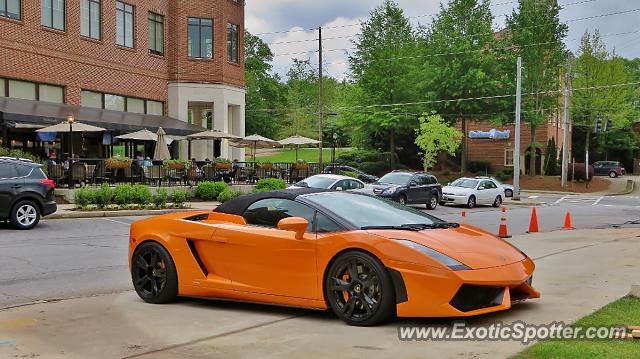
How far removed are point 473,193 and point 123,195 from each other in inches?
→ 664

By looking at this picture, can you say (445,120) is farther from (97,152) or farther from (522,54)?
(97,152)

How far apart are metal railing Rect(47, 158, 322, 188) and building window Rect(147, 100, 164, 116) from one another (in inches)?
287

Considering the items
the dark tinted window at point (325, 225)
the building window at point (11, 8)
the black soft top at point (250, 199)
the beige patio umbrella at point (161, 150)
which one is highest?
the building window at point (11, 8)

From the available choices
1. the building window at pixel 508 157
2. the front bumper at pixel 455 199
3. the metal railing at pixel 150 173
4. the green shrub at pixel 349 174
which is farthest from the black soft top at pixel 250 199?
the building window at pixel 508 157

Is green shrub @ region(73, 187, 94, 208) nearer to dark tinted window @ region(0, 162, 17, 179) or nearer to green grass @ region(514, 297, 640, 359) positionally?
dark tinted window @ region(0, 162, 17, 179)

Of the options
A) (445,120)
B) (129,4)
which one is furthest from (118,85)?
(445,120)

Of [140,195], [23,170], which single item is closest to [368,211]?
[23,170]

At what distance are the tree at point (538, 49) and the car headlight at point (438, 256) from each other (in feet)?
165

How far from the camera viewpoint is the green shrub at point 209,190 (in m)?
27.7

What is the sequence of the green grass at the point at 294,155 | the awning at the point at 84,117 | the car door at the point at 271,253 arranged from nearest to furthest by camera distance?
the car door at the point at 271,253 < the awning at the point at 84,117 < the green grass at the point at 294,155

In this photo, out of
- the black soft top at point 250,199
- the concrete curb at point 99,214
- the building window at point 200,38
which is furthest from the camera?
the building window at point 200,38

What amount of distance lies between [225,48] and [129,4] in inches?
250

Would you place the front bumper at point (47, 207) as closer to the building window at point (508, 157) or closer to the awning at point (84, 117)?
the awning at point (84, 117)

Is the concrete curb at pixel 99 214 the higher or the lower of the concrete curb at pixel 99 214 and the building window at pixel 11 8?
the lower
